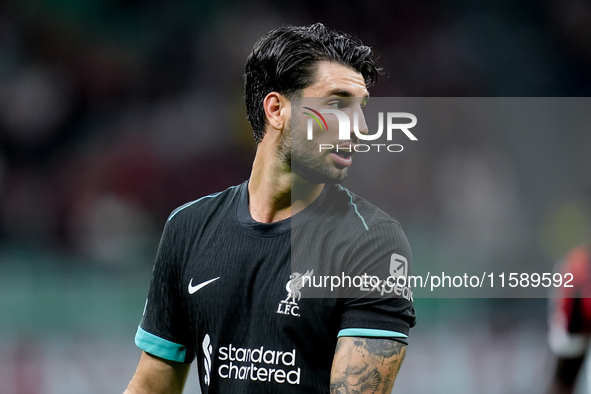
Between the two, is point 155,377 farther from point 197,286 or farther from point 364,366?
point 364,366

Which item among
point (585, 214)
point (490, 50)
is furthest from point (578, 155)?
point (490, 50)

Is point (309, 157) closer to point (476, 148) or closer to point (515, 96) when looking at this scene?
point (476, 148)

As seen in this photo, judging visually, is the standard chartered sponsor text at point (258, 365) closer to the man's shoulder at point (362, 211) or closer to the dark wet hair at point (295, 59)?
the man's shoulder at point (362, 211)

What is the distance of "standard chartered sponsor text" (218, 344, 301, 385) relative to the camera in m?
2.23

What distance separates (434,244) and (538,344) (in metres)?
1.03

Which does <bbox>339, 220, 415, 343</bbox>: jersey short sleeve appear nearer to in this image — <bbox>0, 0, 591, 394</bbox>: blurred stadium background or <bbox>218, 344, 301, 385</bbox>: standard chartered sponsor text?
<bbox>218, 344, 301, 385</bbox>: standard chartered sponsor text

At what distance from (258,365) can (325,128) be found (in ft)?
2.52

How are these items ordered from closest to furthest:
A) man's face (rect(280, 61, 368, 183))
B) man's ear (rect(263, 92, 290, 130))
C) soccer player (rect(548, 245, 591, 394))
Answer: man's face (rect(280, 61, 368, 183)) → man's ear (rect(263, 92, 290, 130)) → soccer player (rect(548, 245, 591, 394))

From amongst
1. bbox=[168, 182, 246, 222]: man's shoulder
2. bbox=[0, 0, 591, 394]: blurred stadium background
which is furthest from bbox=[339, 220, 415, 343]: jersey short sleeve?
bbox=[0, 0, 591, 394]: blurred stadium background

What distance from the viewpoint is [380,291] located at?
7.13ft

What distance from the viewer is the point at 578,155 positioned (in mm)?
5605

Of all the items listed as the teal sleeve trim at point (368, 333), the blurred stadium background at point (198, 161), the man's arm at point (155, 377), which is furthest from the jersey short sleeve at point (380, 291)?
the blurred stadium background at point (198, 161)

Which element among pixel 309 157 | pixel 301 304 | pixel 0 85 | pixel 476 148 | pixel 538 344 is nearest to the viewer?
pixel 301 304

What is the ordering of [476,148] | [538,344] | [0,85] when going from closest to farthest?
[538,344] → [476,148] → [0,85]
